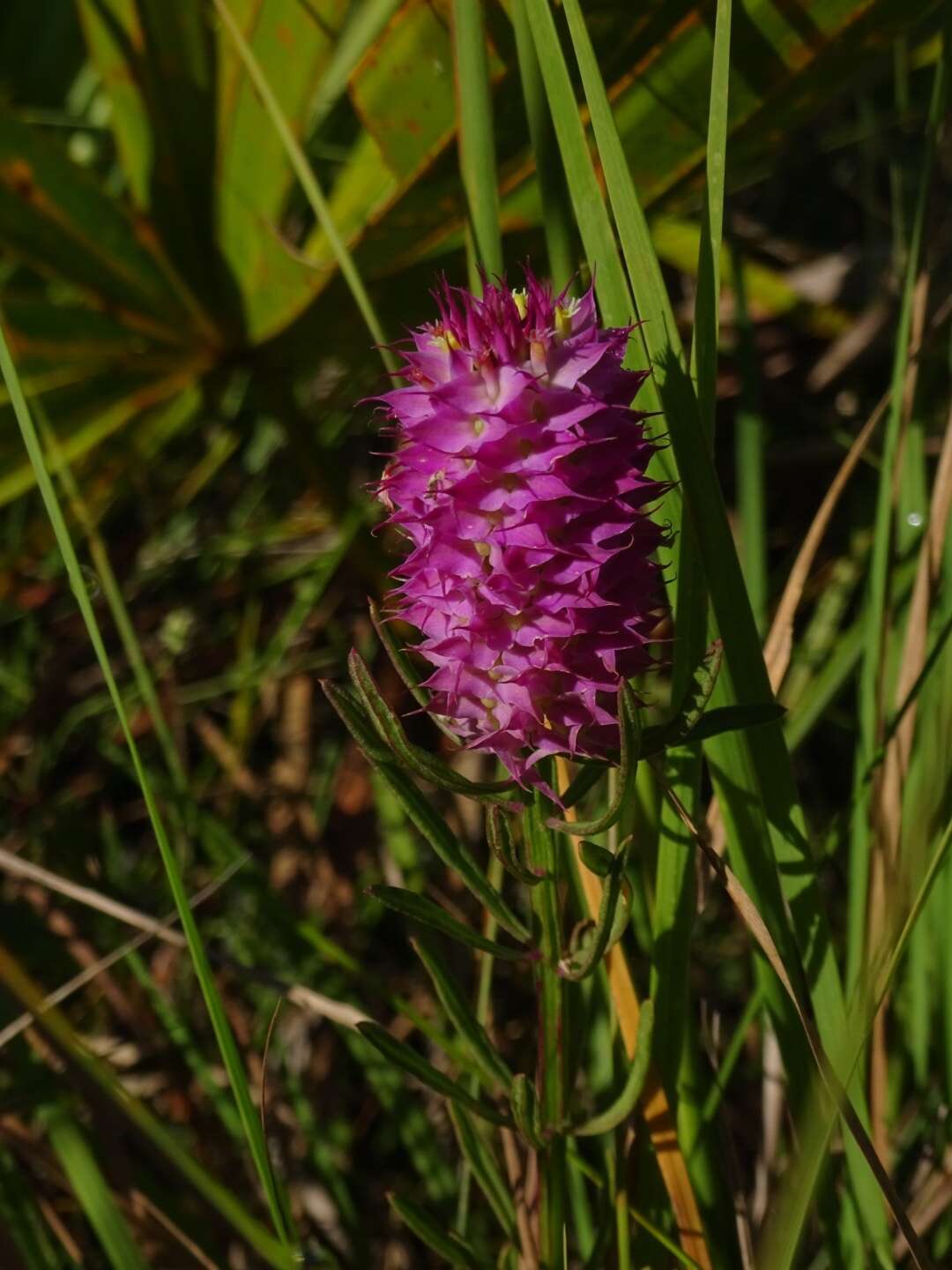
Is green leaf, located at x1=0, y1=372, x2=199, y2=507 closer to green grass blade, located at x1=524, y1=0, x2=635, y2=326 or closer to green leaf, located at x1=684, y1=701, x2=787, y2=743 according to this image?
green grass blade, located at x1=524, y1=0, x2=635, y2=326

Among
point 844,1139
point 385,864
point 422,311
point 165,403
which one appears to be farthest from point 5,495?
point 844,1139

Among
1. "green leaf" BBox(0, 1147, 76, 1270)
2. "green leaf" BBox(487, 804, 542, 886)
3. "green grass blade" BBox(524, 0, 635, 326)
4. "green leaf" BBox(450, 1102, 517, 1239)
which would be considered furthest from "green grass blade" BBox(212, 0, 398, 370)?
"green leaf" BBox(0, 1147, 76, 1270)

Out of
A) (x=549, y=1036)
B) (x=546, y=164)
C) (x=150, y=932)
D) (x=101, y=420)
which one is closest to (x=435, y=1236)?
(x=549, y=1036)

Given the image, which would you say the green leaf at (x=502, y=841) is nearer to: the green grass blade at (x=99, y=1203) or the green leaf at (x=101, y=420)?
the green grass blade at (x=99, y=1203)

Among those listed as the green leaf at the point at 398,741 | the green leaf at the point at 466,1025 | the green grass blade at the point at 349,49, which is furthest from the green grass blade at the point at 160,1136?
the green grass blade at the point at 349,49

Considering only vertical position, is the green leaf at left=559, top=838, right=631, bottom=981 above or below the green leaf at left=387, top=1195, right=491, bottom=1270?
above
